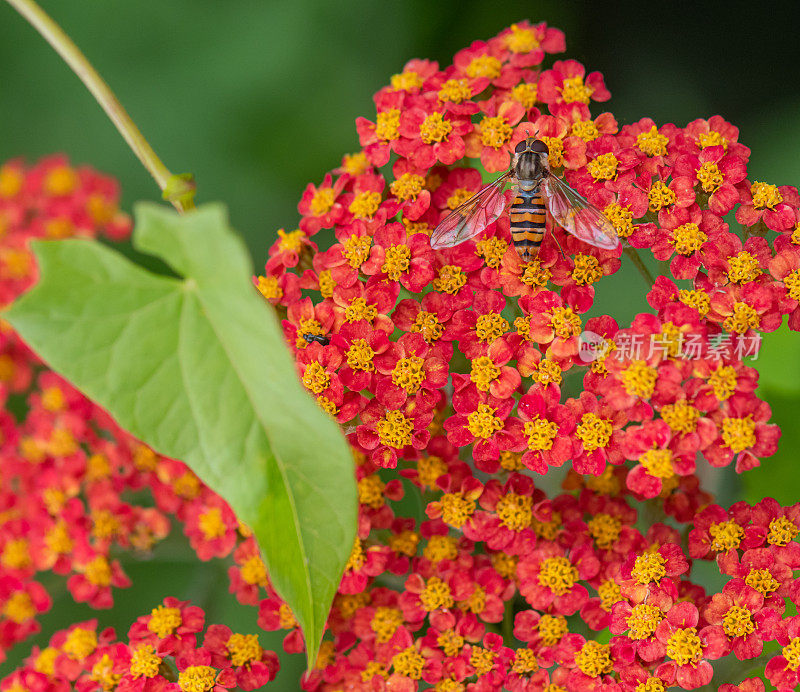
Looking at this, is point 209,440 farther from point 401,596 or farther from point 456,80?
point 456,80

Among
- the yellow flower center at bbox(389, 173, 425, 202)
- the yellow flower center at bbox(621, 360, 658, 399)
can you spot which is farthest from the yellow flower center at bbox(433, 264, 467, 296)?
the yellow flower center at bbox(621, 360, 658, 399)

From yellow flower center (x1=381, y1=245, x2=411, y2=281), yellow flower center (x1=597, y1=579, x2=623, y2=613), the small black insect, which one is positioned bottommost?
yellow flower center (x1=597, y1=579, x2=623, y2=613)

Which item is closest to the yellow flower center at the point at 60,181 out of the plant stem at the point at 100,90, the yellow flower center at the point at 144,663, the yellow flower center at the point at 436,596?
the plant stem at the point at 100,90

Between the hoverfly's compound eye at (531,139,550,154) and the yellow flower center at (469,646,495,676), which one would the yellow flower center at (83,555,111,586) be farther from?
the hoverfly's compound eye at (531,139,550,154)

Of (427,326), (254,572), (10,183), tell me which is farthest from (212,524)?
(10,183)

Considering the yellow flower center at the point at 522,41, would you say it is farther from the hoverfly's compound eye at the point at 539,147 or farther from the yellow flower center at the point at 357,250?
the yellow flower center at the point at 357,250

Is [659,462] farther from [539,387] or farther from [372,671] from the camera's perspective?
[372,671]

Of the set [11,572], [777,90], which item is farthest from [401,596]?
[777,90]
